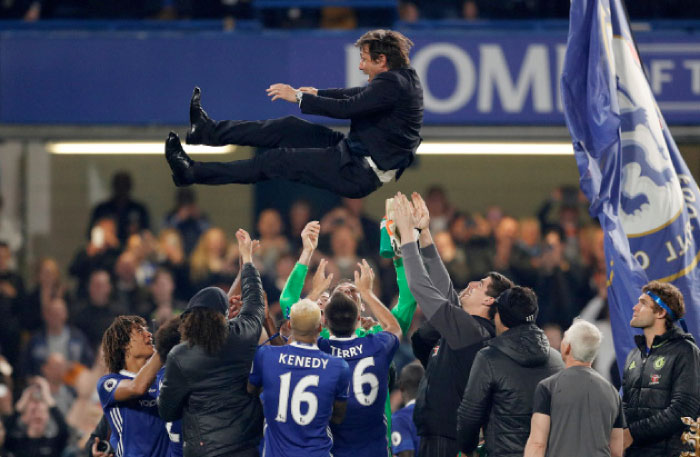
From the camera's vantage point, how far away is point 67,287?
504 inches

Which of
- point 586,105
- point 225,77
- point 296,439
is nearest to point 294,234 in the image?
point 225,77

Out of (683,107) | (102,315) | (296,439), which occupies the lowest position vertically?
(102,315)

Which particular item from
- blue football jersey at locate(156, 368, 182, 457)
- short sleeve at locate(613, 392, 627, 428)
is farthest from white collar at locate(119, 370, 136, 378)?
short sleeve at locate(613, 392, 627, 428)

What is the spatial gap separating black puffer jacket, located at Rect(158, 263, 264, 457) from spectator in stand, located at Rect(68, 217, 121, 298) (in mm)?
6309

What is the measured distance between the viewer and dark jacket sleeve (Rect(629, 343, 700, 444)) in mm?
6266

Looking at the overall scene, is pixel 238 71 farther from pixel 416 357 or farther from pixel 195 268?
pixel 416 357

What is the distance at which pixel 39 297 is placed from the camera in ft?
40.3

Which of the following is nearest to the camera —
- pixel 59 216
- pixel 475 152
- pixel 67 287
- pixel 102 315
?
pixel 102 315

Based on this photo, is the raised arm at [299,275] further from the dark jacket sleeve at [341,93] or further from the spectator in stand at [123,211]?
the spectator in stand at [123,211]

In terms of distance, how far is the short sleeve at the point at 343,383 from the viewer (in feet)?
20.3

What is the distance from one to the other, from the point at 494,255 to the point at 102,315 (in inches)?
174

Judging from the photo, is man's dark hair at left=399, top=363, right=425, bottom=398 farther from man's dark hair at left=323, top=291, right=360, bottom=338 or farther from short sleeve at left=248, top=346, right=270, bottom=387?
short sleeve at left=248, top=346, right=270, bottom=387

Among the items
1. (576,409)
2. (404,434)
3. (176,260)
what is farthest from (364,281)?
(176,260)

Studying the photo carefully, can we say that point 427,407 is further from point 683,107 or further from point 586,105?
point 683,107
